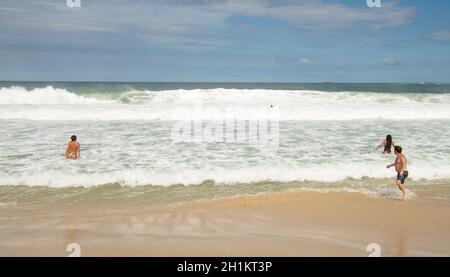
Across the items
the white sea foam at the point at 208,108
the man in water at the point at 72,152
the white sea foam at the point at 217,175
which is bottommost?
the white sea foam at the point at 217,175

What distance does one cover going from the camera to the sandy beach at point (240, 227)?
5.42 meters

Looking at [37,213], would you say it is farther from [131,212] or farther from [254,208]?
[254,208]

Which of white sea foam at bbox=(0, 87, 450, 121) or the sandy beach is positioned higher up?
white sea foam at bbox=(0, 87, 450, 121)

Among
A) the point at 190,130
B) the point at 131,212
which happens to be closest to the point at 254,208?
the point at 131,212

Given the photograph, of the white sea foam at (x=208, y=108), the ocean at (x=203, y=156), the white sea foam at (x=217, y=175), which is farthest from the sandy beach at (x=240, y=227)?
the white sea foam at (x=208, y=108)

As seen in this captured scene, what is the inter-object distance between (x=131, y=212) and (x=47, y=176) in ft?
11.0

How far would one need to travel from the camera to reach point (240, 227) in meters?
6.45

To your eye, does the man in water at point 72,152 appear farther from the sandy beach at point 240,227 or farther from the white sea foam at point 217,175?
the sandy beach at point 240,227

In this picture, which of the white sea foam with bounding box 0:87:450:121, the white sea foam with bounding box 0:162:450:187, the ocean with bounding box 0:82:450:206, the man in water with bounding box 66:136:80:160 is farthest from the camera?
the white sea foam with bounding box 0:87:450:121

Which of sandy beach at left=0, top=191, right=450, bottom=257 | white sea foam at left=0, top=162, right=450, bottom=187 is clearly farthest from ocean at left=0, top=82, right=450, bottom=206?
sandy beach at left=0, top=191, right=450, bottom=257

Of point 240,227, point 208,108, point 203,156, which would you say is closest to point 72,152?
point 203,156

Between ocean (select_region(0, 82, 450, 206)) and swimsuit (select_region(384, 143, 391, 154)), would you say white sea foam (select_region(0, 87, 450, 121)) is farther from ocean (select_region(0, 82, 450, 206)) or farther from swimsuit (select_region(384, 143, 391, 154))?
swimsuit (select_region(384, 143, 391, 154))

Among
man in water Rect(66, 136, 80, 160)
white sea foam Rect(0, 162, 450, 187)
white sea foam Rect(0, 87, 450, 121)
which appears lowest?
white sea foam Rect(0, 162, 450, 187)

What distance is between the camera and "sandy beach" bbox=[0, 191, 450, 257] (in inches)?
213
